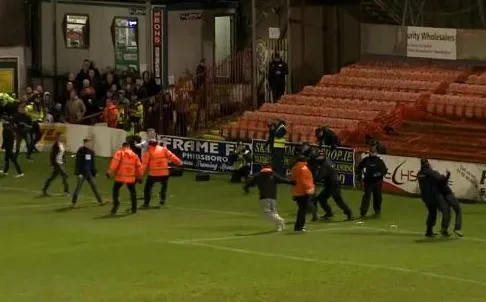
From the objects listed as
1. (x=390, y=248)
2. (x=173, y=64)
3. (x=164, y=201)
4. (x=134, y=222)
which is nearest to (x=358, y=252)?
(x=390, y=248)

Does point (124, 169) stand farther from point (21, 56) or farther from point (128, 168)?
point (21, 56)

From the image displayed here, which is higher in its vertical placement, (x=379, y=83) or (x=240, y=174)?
(x=379, y=83)

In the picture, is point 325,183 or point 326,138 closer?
point 325,183

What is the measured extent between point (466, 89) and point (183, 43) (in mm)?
15424

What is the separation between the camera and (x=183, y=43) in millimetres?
49625

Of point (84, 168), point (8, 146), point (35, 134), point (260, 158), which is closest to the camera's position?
point (84, 168)

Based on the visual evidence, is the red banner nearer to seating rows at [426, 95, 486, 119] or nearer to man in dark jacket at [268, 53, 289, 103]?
man in dark jacket at [268, 53, 289, 103]

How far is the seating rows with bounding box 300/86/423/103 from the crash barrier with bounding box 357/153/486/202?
6.62 metres

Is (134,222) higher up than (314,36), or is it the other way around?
(314,36)

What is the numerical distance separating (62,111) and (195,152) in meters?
8.99

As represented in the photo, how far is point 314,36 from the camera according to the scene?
45781 millimetres

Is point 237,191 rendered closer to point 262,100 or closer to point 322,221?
point 322,221

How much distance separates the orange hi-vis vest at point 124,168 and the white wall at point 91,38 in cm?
2021

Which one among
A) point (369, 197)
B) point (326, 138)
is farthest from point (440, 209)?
point (326, 138)
